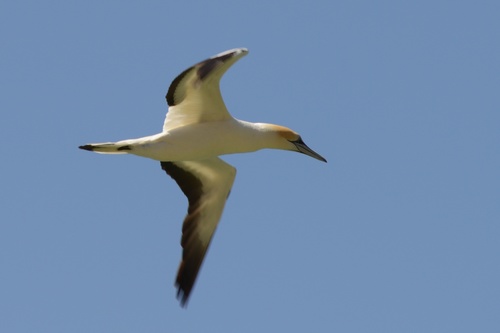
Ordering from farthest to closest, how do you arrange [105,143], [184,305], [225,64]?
[184,305], [105,143], [225,64]

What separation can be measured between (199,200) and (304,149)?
1742mm

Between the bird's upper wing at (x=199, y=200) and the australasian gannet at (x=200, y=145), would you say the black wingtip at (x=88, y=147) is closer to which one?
the australasian gannet at (x=200, y=145)

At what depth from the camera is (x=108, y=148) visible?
1664cm

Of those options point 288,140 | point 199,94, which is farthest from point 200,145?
point 288,140

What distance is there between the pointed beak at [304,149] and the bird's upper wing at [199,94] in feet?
4.17

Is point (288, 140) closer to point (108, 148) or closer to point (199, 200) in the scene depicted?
point (199, 200)

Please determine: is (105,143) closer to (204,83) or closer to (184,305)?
(204,83)

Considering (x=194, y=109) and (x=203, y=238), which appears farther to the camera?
(x=203, y=238)

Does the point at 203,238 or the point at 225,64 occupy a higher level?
the point at 225,64

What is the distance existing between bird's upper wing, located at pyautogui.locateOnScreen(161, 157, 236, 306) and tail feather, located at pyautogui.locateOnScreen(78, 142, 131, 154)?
65.4 inches

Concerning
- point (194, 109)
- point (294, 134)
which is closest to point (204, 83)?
point (194, 109)

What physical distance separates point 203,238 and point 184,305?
3.47 feet

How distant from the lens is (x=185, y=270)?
17.8 metres

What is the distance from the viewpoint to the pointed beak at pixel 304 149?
17672 millimetres
